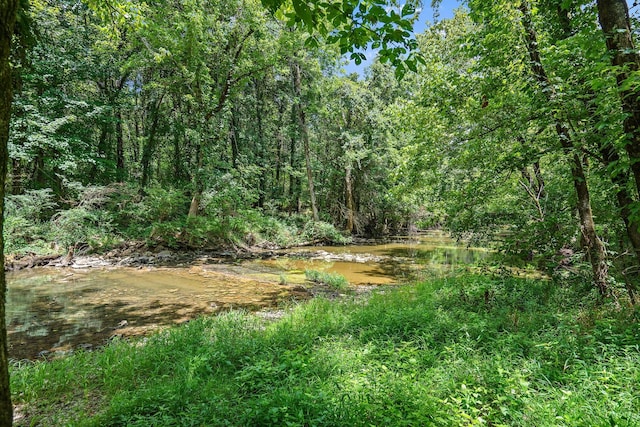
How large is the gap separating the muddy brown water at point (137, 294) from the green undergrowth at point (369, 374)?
1.67m

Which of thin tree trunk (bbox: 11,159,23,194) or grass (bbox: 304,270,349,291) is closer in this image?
grass (bbox: 304,270,349,291)

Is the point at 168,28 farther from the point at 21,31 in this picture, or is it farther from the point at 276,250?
the point at 21,31

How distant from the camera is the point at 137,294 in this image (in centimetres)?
890

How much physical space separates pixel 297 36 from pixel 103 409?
18176mm

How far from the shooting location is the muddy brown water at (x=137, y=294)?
6168 millimetres

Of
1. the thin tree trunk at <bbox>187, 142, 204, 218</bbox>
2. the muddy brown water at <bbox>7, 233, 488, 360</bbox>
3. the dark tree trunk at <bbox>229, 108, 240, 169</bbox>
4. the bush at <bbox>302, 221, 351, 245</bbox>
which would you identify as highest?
the dark tree trunk at <bbox>229, 108, 240, 169</bbox>

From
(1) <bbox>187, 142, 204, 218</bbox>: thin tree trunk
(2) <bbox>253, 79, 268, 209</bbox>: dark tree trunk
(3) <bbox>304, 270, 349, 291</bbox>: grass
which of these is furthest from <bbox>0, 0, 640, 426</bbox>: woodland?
(2) <bbox>253, 79, 268, 209</bbox>: dark tree trunk

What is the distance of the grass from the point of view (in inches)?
417

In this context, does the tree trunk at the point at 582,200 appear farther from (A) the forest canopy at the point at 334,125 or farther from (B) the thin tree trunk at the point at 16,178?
(B) the thin tree trunk at the point at 16,178

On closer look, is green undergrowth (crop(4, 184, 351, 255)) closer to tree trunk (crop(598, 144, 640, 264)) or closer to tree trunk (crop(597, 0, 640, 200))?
tree trunk (crop(598, 144, 640, 264))

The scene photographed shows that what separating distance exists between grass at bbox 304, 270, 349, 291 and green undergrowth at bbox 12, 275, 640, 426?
189 inches

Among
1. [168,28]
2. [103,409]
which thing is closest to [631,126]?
[103,409]

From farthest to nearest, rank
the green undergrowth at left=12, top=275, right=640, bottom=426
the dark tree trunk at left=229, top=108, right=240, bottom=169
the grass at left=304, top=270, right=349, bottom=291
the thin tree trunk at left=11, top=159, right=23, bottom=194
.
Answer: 1. the dark tree trunk at left=229, top=108, right=240, bottom=169
2. the thin tree trunk at left=11, top=159, right=23, bottom=194
3. the grass at left=304, top=270, right=349, bottom=291
4. the green undergrowth at left=12, top=275, right=640, bottom=426

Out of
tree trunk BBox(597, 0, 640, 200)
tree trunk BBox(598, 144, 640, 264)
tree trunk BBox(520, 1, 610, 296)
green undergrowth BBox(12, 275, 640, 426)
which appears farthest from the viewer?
tree trunk BBox(520, 1, 610, 296)
